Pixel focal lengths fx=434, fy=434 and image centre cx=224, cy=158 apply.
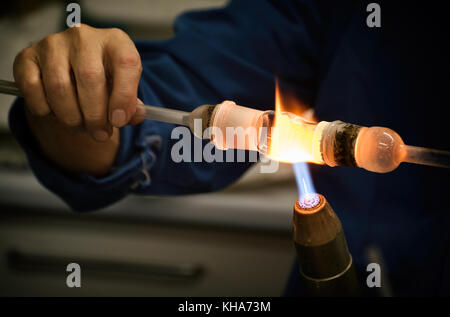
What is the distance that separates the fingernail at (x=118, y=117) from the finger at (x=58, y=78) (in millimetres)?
42

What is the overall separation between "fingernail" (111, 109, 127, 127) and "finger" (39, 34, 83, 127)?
4cm

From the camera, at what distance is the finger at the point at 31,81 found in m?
0.47

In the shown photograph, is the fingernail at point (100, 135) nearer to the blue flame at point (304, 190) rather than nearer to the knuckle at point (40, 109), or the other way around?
the knuckle at point (40, 109)

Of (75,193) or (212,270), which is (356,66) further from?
(212,270)

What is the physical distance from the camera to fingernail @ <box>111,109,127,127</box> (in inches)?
19.0

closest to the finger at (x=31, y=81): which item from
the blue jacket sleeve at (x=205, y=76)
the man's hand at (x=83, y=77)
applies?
the man's hand at (x=83, y=77)

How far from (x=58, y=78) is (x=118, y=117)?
2.9 inches

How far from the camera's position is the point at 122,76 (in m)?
0.47

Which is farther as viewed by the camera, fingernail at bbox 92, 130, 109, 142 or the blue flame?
fingernail at bbox 92, 130, 109, 142

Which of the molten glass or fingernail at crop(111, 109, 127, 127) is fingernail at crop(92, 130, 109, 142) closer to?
fingernail at crop(111, 109, 127, 127)

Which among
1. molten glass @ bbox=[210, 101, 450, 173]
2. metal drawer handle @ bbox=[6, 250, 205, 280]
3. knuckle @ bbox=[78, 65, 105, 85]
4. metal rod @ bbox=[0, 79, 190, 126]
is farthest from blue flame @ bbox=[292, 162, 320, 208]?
metal drawer handle @ bbox=[6, 250, 205, 280]

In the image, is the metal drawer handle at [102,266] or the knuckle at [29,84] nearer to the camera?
the knuckle at [29,84]

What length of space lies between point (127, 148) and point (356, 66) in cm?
39

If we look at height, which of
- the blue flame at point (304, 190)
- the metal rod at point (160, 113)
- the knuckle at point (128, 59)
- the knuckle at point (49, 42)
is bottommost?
the blue flame at point (304, 190)
